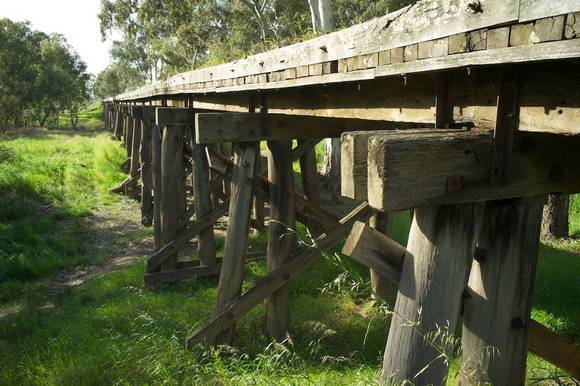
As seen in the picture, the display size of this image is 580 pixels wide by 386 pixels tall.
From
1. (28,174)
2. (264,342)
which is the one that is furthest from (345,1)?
(264,342)

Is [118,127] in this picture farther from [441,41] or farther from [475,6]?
[475,6]

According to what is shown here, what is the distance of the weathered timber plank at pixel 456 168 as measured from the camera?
1.37 metres

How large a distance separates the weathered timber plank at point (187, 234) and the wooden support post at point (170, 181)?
0.44 feet

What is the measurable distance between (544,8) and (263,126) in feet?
9.16

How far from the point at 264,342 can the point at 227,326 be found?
618 millimetres

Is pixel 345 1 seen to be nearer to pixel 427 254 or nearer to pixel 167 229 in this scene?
pixel 167 229

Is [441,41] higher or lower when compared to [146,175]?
higher

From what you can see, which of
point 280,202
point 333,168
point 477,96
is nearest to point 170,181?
point 280,202

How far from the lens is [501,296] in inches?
74.5

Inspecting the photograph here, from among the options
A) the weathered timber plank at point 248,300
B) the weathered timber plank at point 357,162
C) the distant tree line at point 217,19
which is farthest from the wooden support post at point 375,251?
the distant tree line at point 217,19

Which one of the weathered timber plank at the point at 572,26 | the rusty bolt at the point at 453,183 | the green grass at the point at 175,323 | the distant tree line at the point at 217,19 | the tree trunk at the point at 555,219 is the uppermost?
the distant tree line at the point at 217,19

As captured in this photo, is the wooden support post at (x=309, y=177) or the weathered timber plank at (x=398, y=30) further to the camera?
the wooden support post at (x=309, y=177)

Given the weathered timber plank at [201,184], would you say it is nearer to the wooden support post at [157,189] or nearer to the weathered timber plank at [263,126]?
the wooden support post at [157,189]

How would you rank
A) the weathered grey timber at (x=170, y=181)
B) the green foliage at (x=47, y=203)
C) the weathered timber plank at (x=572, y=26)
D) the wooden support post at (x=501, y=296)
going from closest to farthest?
1. the weathered timber plank at (x=572, y=26)
2. the wooden support post at (x=501, y=296)
3. the weathered grey timber at (x=170, y=181)
4. the green foliage at (x=47, y=203)
